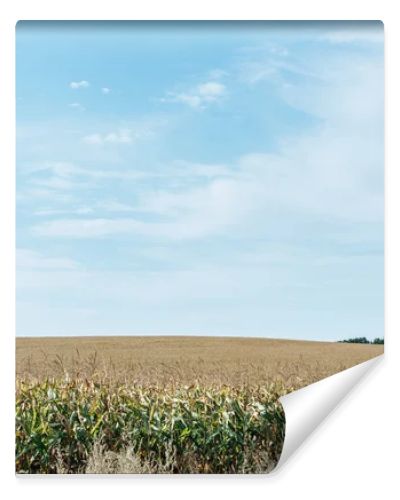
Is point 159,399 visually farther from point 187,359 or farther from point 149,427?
point 187,359

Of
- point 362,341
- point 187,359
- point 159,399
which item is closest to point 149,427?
point 159,399

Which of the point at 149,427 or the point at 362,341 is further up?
the point at 362,341

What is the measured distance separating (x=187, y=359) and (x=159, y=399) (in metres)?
0.40

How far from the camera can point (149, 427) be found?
4.41 m

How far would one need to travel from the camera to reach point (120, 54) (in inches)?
172

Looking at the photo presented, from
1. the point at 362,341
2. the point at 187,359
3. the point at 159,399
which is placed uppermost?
the point at 362,341

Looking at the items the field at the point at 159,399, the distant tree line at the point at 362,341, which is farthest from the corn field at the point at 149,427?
the distant tree line at the point at 362,341

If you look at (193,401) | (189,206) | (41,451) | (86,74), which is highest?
(86,74)

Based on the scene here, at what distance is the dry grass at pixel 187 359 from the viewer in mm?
4203

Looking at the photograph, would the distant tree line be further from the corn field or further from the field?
the corn field

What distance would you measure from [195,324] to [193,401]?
2.15 feet

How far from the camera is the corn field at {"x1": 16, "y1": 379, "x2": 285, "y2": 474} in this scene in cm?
431

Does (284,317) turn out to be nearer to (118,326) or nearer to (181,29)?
(118,326)

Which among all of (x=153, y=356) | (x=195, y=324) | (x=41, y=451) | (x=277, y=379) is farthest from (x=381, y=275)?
(x=41, y=451)
